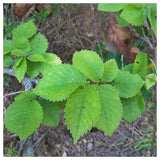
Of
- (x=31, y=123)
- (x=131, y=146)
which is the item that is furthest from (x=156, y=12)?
(x=131, y=146)

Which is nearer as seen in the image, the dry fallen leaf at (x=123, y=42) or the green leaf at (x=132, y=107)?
the green leaf at (x=132, y=107)

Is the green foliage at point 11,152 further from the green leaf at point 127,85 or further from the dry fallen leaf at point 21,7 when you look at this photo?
the green leaf at point 127,85

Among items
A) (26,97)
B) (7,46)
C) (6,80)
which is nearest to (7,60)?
(7,46)

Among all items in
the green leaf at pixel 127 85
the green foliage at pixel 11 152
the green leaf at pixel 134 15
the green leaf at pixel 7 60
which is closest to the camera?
the green leaf at pixel 127 85

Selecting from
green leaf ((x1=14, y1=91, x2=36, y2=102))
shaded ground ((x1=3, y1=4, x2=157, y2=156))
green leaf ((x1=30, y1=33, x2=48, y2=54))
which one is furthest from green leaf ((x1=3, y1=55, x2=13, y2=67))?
shaded ground ((x1=3, y1=4, x2=157, y2=156))

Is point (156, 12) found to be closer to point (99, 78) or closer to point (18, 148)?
point (99, 78)

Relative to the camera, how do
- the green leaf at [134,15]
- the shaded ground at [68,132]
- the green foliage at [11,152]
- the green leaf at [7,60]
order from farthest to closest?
the shaded ground at [68,132] < the green foliage at [11,152] < the green leaf at [7,60] < the green leaf at [134,15]

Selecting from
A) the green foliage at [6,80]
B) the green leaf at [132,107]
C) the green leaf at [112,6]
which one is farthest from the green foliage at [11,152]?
the green leaf at [112,6]
